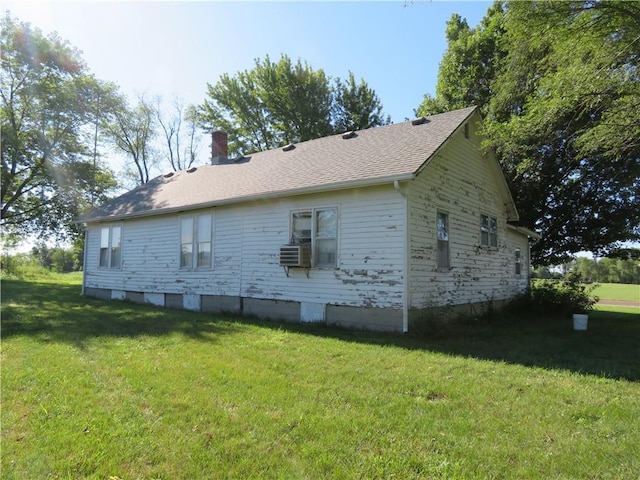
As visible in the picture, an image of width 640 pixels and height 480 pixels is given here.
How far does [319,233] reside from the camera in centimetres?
960

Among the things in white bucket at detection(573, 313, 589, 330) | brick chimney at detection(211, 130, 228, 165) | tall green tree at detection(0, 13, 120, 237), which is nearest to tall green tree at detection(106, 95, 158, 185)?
tall green tree at detection(0, 13, 120, 237)

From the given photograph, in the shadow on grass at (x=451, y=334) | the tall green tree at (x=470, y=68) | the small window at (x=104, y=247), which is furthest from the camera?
the tall green tree at (x=470, y=68)

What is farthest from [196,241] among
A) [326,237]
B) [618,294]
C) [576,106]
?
[618,294]

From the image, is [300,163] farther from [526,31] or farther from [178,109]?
[178,109]

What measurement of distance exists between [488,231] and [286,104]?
837 inches

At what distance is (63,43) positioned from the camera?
82.9 feet

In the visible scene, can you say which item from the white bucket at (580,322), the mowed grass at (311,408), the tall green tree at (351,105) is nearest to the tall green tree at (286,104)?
the tall green tree at (351,105)

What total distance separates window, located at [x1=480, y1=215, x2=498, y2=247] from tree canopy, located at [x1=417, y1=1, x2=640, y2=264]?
5.60ft

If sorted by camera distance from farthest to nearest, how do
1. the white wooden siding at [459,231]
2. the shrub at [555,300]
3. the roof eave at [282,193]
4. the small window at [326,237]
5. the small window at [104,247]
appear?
the small window at [104,247] < the shrub at [555,300] < the small window at [326,237] < the white wooden siding at [459,231] < the roof eave at [282,193]

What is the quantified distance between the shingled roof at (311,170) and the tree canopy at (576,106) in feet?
5.29

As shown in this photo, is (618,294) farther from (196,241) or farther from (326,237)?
(196,241)

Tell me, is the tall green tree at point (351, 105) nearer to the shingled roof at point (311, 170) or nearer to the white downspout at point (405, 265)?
the shingled roof at point (311, 170)

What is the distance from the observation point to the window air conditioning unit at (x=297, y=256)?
9.39 m

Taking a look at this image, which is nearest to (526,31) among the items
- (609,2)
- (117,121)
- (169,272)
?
(609,2)
